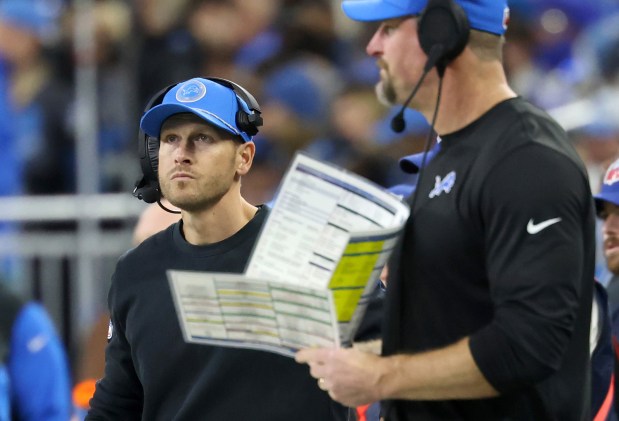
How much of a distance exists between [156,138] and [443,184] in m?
1.03

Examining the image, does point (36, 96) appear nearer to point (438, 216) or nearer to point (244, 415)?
point (244, 415)

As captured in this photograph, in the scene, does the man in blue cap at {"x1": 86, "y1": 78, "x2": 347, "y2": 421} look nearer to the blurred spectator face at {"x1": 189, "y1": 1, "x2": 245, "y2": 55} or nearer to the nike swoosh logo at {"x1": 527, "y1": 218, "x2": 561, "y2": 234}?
the nike swoosh logo at {"x1": 527, "y1": 218, "x2": 561, "y2": 234}

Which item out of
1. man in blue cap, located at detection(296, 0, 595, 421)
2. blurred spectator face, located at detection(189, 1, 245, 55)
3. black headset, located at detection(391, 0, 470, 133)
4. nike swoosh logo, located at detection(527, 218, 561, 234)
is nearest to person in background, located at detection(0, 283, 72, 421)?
man in blue cap, located at detection(296, 0, 595, 421)

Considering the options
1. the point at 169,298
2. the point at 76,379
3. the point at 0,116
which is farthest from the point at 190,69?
the point at 169,298

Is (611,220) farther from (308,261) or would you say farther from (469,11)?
(308,261)

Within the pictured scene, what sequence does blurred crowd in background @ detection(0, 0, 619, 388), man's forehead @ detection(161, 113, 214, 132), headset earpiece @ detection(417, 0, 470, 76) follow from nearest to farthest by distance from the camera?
1. headset earpiece @ detection(417, 0, 470, 76)
2. man's forehead @ detection(161, 113, 214, 132)
3. blurred crowd in background @ detection(0, 0, 619, 388)

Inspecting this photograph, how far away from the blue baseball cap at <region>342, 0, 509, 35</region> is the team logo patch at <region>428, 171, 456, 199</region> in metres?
0.32

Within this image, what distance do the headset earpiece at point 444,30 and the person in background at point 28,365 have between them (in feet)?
8.68

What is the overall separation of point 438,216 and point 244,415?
850 millimetres

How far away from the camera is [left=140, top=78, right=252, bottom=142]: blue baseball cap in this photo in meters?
3.26

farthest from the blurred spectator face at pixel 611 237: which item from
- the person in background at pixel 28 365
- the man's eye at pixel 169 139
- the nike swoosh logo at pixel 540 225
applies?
the person in background at pixel 28 365

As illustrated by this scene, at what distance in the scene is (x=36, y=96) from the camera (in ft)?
25.8

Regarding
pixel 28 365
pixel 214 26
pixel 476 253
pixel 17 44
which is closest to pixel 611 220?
pixel 476 253

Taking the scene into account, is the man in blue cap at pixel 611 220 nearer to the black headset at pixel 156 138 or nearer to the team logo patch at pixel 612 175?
the team logo patch at pixel 612 175
